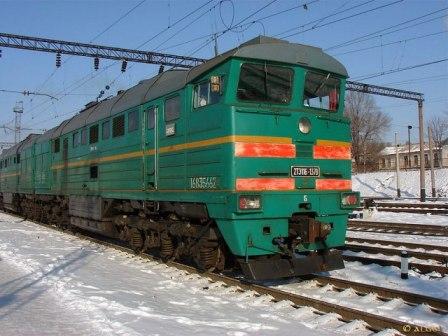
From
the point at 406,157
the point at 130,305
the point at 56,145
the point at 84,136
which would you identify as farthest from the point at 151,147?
the point at 406,157

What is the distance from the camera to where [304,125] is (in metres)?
8.27

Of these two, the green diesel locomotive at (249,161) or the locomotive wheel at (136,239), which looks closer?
the green diesel locomotive at (249,161)

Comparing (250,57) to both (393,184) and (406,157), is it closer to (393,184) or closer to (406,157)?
(393,184)

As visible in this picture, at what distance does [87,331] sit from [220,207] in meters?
2.97

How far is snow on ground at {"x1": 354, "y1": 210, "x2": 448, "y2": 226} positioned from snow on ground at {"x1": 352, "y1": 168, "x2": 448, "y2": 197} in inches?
875

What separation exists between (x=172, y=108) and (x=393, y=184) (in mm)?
45302

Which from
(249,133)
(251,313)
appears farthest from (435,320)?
(249,133)

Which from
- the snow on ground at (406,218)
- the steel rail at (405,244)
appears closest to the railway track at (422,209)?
the snow on ground at (406,218)

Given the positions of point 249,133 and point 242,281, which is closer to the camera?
point 249,133

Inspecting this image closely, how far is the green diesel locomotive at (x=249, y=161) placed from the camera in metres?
7.59

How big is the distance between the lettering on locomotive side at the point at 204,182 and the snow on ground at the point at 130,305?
1.69 meters

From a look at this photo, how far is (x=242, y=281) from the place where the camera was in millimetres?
8180

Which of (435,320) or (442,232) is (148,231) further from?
(442,232)

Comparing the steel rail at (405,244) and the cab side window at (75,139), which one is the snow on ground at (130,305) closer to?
the cab side window at (75,139)
